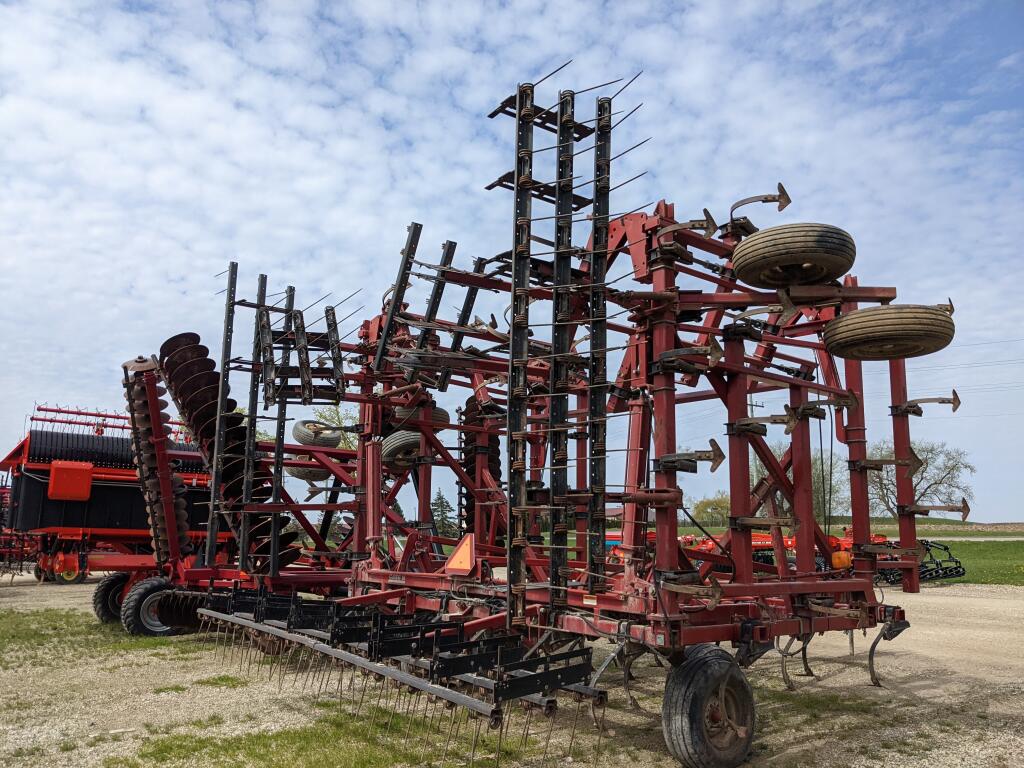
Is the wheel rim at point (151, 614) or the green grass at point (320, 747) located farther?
the wheel rim at point (151, 614)

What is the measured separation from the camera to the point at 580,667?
6.26 meters

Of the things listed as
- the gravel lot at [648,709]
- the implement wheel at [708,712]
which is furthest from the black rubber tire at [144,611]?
the implement wheel at [708,712]

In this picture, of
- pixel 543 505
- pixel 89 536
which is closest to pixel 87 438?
pixel 89 536

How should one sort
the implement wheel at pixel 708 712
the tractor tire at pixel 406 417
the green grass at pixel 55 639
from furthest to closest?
the tractor tire at pixel 406 417 → the green grass at pixel 55 639 → the implement wheel at pixel 708 712

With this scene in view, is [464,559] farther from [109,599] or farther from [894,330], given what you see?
[109,599]

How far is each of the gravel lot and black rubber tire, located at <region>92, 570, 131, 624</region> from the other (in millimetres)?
2567

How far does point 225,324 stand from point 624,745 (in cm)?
946

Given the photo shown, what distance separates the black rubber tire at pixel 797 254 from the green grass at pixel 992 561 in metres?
21.0

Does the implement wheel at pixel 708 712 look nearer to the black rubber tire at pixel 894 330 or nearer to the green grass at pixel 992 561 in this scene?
the black rubber tire at pixel 894 330

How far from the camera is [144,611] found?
12828 millimetres

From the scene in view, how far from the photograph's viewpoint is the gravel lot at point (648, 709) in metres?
6.80

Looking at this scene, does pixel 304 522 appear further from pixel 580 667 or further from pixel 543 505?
pixel 580 667

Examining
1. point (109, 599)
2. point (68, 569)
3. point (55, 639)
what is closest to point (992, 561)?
point (109, 599)

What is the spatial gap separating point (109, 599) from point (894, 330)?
43.9 feet
